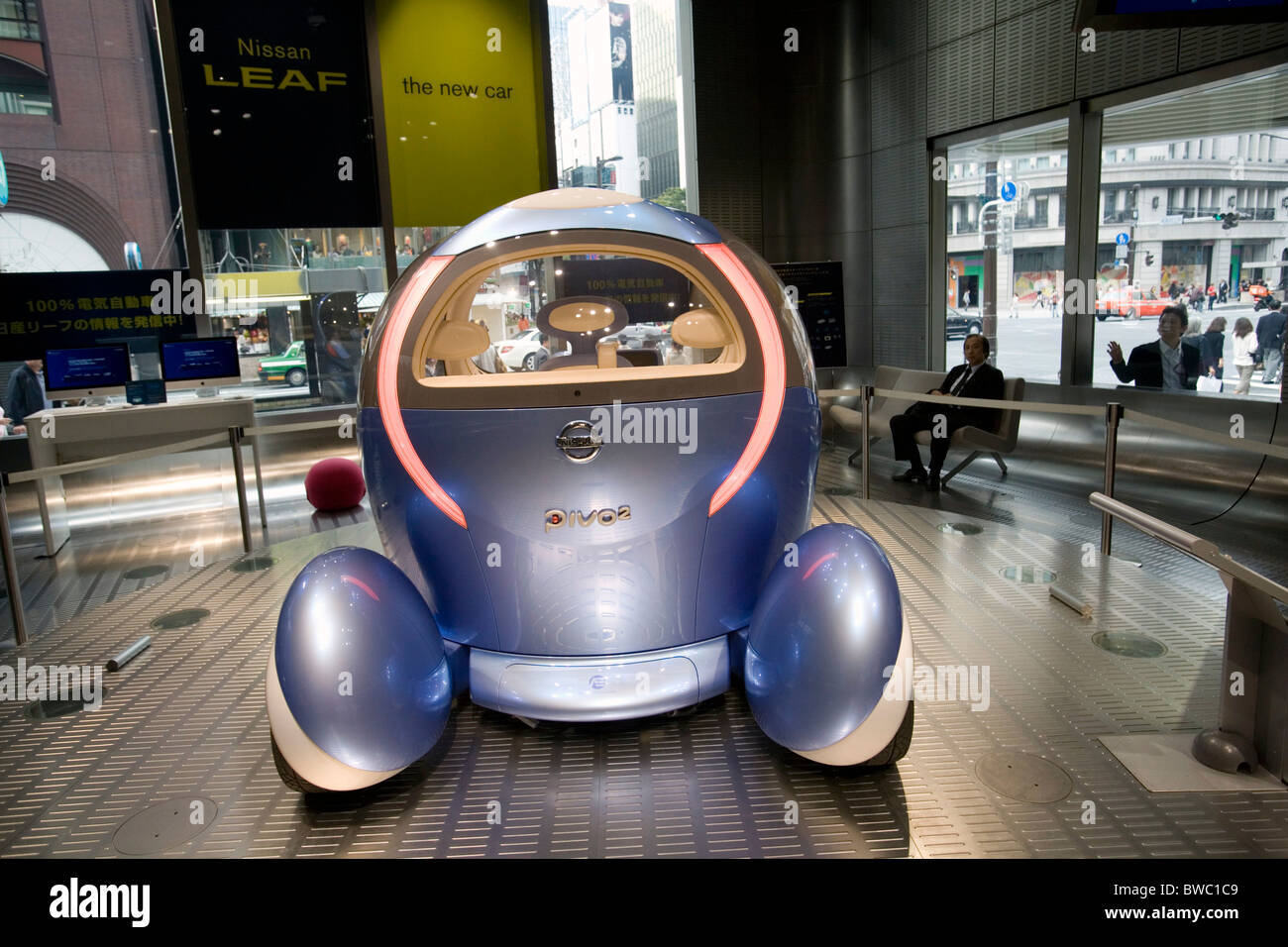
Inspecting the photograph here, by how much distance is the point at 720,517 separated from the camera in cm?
245

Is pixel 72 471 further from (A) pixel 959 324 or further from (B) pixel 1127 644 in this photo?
(A) pixel 959 324

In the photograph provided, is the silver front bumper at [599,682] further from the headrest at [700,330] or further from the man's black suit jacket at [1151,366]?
the man's black suit jacket at [1151,366]

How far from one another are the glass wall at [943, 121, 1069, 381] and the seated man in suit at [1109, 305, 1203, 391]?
2.22 ft

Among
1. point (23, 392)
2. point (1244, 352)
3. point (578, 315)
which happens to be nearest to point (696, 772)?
point (578, 315)

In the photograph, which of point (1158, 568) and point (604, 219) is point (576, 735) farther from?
point (1158, 568)

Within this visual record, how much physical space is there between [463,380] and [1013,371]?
6538 mm

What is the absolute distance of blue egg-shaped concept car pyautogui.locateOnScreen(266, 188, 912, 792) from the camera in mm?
2182

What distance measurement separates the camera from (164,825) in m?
2.29

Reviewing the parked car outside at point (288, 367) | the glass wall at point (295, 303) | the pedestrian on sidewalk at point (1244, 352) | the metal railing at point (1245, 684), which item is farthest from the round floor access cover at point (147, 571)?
the pedestrian on sidewalk at point (1244, 352)

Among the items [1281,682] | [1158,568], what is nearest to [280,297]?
[1158,568]

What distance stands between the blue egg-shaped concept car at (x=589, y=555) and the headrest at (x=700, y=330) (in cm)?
24

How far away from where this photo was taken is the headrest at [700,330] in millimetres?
2846

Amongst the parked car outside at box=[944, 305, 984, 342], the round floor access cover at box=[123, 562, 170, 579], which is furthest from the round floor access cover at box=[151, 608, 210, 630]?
the parked car outside at box=[944, 305, 984, 342]
